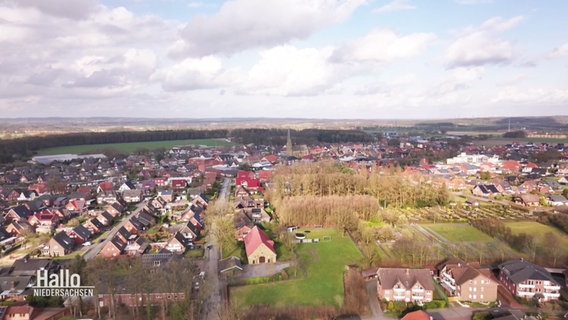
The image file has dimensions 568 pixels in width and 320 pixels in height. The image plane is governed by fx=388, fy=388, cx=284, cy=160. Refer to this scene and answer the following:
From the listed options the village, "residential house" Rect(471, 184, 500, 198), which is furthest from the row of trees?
"residential house" Rect(471, 184, 500, 198)

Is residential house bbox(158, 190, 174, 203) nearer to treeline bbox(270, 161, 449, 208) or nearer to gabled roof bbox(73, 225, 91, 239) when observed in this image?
treeline bbox(270, 161, 449, 208)

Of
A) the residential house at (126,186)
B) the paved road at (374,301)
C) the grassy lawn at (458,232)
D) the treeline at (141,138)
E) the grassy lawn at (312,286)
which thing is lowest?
the paved road at (374,301)

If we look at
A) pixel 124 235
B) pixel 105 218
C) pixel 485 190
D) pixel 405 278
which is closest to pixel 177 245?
pixel 124 235

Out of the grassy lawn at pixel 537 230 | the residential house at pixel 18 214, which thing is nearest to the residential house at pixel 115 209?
the residential house at pixel 18 214

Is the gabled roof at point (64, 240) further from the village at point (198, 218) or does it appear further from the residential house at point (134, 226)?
the residential house at point (134, 226)

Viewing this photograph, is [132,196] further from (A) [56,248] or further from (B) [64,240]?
(A) [56,248]

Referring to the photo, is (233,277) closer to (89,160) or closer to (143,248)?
(143,248)
